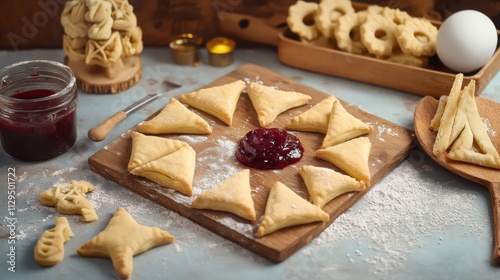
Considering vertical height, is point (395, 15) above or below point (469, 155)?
above

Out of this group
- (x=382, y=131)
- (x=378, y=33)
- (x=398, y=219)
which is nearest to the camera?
(x=398, y=219)

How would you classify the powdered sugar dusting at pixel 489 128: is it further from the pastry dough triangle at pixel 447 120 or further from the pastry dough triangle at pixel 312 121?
the pastry dough triangle at pixel 312 121

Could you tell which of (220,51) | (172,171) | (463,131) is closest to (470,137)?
(463,131)

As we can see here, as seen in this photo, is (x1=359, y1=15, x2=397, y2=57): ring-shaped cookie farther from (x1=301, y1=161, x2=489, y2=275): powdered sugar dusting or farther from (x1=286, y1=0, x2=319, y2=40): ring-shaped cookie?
(x1=301, y1=161, x2=489, y2=275): powdered sugar dusting

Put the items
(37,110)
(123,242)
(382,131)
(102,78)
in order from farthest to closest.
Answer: (102,78) < (382,131) < (37,110) < (123,242)

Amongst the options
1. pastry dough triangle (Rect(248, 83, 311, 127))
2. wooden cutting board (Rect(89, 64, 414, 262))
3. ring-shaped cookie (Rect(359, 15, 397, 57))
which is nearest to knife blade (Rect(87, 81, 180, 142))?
wooden cutting board (Rect(89, 64, 414, 262))

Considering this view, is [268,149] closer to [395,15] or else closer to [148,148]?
[148,148]

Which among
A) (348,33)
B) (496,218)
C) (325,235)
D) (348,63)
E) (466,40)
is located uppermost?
(466,40)

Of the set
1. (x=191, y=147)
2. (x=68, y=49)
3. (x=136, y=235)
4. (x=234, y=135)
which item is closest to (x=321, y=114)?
(x=234, y=135)
